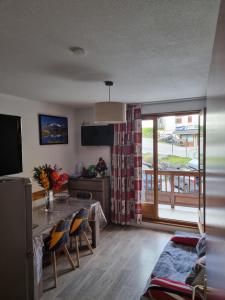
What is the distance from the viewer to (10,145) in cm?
312

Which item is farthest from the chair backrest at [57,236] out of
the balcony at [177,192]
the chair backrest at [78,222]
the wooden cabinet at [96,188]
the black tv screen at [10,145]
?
the balcony at [177,192]

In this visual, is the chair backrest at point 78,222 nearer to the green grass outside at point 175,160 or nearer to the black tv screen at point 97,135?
the black tv screen at point 97,135

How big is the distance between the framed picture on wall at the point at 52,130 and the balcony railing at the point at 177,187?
74.2 inches

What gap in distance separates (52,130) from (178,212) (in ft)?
10.8

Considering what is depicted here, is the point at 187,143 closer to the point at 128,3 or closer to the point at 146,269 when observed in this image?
the point at 146,269

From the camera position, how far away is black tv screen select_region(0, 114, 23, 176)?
3003mm

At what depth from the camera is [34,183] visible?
3.73 m

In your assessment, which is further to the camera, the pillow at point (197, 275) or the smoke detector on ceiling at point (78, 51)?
the pillow at point (197, 275)

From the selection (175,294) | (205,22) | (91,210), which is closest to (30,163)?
(91,210)

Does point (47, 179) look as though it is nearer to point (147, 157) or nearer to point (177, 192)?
point (147, 157)

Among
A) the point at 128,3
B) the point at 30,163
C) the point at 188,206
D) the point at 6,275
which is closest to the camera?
the point at 128,3

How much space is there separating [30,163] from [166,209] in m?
3.25

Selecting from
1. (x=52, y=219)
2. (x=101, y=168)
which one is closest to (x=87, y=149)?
(x=101, y=168)

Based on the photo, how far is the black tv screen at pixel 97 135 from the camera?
14.5 feet
